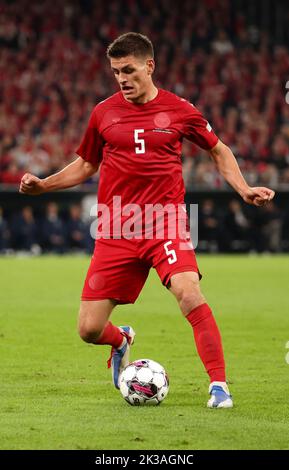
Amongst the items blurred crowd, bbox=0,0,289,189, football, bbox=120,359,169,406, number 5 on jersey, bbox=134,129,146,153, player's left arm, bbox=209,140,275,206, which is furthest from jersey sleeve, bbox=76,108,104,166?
blurred crowd, bbox=0,0,289,189

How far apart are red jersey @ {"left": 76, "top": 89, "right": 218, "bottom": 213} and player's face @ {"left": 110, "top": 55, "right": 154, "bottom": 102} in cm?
16

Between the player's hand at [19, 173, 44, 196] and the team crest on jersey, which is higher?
the team crest on jersey

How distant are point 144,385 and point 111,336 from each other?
2.20ft

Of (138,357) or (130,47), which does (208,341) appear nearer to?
(130,47)

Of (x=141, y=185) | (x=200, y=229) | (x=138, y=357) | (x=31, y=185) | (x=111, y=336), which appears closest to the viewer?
(x=141, y=185)

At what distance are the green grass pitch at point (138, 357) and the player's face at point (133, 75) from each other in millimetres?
2168

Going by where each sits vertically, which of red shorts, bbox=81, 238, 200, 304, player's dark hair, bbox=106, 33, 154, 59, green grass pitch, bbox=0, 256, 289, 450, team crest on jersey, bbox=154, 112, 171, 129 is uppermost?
player's dark hair, bbox=106, 33, 154, 59

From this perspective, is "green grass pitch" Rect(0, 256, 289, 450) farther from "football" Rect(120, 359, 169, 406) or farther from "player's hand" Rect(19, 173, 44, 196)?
"player's hand" Rect(19, 173, 44, 196)

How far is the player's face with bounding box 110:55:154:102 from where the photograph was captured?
748 cm

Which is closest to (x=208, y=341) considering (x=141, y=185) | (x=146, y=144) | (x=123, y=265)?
(x=123, y=265)

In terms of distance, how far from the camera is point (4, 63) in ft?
108

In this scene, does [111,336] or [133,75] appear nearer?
[133,75]

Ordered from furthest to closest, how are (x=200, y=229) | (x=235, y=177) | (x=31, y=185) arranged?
(x=200, y=229) < (x=31, y=185) < (x=235, y=177)

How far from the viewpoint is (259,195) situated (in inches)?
293
